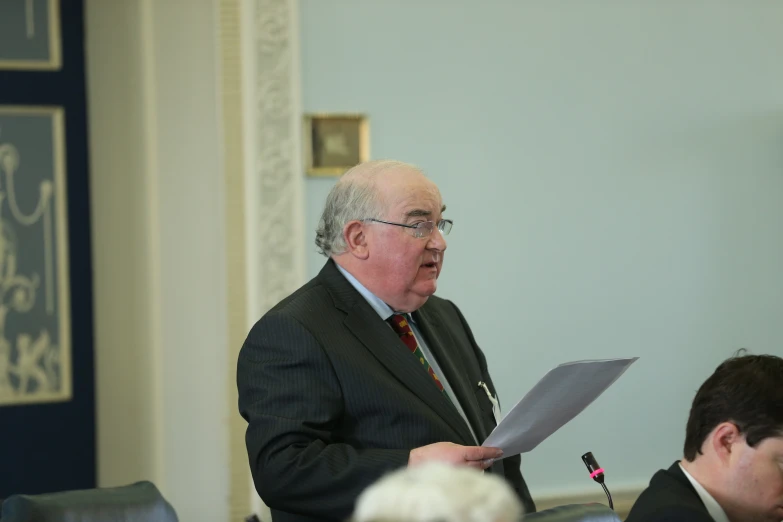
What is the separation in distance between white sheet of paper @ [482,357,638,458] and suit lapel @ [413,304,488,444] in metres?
0.19

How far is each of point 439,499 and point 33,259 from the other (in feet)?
11.8

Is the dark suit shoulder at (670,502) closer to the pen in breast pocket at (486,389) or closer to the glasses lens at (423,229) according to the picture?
the pen in breast pocket at (486,389)

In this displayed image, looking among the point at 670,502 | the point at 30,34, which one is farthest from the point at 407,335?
the point at 30,34

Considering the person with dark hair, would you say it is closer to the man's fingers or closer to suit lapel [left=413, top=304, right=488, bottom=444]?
the man's fingers

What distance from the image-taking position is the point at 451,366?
2.59 metres

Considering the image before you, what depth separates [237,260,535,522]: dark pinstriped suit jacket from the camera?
7.14 ft

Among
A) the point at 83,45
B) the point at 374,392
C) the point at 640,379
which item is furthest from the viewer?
the point at 640,379

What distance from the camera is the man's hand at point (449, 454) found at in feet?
7.00

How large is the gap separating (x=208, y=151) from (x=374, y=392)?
2364mm

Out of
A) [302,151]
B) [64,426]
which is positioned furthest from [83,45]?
[64,426]

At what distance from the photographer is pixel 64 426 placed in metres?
4.16

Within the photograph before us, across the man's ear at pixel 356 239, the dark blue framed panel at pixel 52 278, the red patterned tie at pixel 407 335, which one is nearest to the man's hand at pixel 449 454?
the red patterned tie at pixel 407 335

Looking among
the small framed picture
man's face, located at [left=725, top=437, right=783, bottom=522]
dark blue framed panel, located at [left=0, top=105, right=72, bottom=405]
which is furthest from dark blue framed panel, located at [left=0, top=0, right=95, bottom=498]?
man's face, located at [left=725, top=437, right=783, bottom=522]

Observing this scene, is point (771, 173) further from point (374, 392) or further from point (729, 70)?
point (374, 392)
